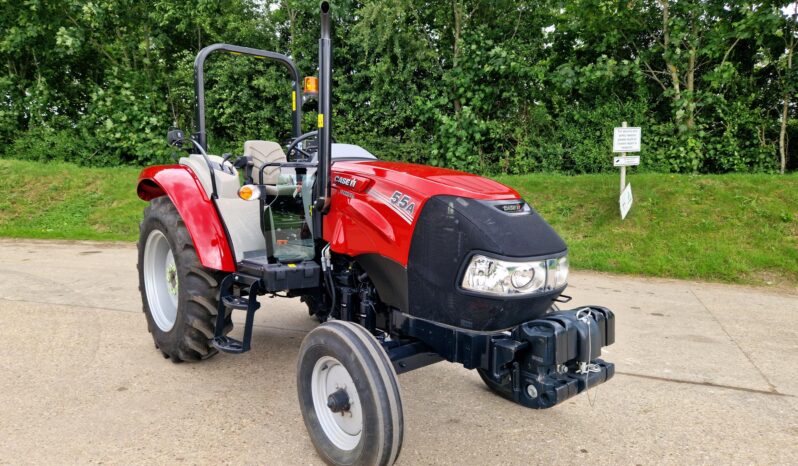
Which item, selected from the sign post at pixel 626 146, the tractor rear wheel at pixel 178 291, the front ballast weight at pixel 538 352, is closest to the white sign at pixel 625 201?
Result: the sign post at pixel 626 146

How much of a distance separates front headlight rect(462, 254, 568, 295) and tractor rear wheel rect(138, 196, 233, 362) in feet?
5.86

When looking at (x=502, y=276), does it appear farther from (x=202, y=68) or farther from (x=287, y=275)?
(x=202, y=68)

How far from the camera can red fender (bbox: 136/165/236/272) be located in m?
3.34

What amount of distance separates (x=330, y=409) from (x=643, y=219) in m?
7.10

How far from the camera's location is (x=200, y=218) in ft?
11.2

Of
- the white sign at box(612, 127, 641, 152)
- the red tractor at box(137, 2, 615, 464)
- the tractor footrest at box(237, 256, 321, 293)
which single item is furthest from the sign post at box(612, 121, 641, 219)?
the tractor footrest at box(237, 256, 321, 293)

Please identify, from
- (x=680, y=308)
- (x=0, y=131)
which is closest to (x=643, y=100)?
(x=680, y=308)

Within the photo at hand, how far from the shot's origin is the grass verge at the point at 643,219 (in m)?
7.11

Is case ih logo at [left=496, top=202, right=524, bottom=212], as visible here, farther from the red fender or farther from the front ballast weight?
the red fender

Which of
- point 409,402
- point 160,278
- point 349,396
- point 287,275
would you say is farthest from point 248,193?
point 160,278

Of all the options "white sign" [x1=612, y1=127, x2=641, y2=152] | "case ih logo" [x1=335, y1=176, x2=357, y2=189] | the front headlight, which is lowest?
the front headlight

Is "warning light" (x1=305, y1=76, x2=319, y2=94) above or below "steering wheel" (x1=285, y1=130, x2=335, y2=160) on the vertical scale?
above

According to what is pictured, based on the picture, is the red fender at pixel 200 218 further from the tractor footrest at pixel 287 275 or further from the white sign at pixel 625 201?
the white sign at pixel 625 201

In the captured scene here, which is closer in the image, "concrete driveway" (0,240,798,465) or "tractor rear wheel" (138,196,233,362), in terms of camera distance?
"concrete driveway" (0,240,798,465)
